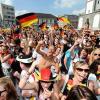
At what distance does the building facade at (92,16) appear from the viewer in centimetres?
7188

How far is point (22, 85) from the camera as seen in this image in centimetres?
473

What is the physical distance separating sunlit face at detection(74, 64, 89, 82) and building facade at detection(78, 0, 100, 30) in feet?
213

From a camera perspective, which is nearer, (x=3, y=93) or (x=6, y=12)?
(x=3, y=93)

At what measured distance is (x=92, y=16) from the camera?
247 feet

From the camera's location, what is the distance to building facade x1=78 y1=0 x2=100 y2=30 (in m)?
71.9

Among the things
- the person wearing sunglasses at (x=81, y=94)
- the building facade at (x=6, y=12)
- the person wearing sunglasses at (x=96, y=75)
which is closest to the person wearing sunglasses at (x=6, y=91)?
the person wearing sunglasses at (x=81, y=94)

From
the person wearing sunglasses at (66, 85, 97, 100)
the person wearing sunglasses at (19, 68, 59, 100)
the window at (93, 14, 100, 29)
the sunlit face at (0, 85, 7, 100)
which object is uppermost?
the person wearing sunglasses at (66, 85, 97, 100)

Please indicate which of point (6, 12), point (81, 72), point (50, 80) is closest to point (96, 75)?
point (81, 72)

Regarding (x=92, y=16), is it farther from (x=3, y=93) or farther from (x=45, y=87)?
(x=3, y=93)

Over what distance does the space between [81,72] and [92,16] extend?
237ft

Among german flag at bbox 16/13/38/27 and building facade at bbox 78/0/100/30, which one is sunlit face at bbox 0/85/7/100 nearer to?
german flag at bbox 16/13/38/27

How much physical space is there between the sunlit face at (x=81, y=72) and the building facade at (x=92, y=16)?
65027 mm

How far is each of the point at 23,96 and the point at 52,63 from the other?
182 cm

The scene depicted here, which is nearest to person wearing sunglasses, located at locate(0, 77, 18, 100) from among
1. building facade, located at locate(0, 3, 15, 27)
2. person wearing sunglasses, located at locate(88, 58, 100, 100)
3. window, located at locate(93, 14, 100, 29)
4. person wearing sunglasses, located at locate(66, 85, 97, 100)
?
person wearing sunglasses, located at locate(66, 85, 97, 100)
